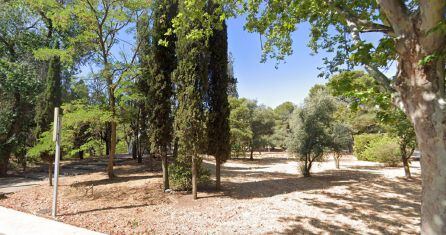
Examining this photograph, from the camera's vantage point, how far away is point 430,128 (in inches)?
136

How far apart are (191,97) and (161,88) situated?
6.56ft

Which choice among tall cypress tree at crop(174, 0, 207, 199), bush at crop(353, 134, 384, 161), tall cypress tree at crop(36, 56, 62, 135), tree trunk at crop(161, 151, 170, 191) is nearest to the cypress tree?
tall cypress tree at crop(36, 56, 62, 135)

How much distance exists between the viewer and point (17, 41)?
18.2 meters

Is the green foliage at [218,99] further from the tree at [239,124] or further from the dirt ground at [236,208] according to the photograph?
the tree at [239,124]

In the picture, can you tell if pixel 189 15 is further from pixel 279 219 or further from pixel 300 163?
pixel 300 163

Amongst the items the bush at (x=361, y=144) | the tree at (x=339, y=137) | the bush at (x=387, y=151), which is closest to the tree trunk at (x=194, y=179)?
the tree at (x=339, y=137)

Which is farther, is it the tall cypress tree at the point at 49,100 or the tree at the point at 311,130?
the tree at the point at 311,130

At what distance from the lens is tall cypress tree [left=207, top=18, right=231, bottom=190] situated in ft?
35.2

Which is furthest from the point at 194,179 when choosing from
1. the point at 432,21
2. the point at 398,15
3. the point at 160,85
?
the point at 432,21

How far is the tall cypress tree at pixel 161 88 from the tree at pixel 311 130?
760 centimetres

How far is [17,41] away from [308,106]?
19.8 metres

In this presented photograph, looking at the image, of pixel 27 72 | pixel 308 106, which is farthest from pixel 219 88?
pixel 27 72

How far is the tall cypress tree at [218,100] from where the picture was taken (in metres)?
10.7

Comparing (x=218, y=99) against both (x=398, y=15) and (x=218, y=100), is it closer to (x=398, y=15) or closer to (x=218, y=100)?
(x=218, y=100)
